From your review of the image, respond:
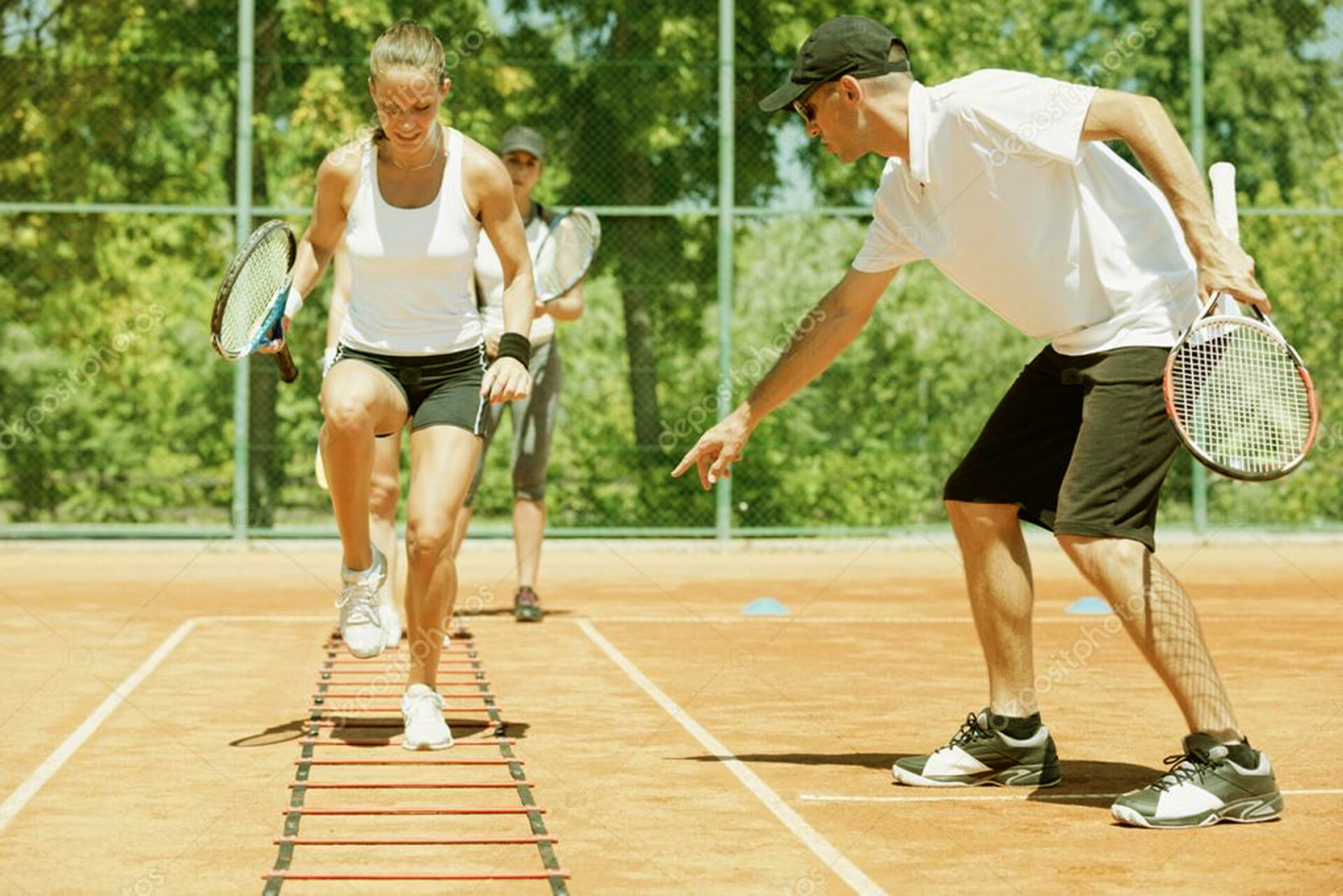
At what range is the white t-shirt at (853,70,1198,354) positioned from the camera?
498 cm

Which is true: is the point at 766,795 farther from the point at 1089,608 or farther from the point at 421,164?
the point at 1089,608

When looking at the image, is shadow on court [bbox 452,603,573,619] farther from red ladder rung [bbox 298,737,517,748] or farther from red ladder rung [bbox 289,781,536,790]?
red ladder rung [bbox 289,781,536,790]

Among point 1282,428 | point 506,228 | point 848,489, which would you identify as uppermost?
point 506,228

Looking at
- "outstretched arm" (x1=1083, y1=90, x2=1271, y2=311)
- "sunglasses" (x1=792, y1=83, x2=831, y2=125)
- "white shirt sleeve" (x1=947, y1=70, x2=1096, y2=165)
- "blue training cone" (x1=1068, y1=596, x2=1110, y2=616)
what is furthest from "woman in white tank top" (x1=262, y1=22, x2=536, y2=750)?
"blue training cone" (x1=1068, y1=596, x2=1110, y2=616)

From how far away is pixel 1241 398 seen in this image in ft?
16.4

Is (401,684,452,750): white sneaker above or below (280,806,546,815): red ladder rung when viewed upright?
below

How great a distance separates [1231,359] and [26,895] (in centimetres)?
287

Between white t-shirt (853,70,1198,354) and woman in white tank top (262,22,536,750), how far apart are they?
139 centimetres

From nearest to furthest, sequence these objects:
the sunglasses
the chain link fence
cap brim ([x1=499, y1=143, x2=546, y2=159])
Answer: the sunglasses, cap brim ([x1=499, y1=143, x2=546, y2=159]), the chain link fence

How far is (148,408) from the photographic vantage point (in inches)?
574

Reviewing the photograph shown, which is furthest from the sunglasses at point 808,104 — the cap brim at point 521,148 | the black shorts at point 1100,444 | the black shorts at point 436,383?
the cap brim at point 521,148

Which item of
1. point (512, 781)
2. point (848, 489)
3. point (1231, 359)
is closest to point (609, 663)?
point (512, 781)

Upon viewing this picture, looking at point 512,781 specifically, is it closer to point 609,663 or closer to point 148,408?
point 609,663

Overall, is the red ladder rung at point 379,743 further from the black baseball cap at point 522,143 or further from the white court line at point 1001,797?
the black baseball cap at point 522,143
